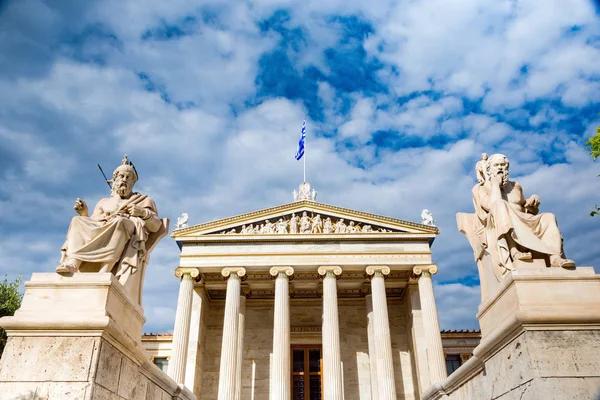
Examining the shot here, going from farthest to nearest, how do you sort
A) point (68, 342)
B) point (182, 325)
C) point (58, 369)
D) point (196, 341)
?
point (196, 341), point (182, 325), point (68, 342), point (58, 369)

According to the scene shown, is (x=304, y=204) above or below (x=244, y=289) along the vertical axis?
above

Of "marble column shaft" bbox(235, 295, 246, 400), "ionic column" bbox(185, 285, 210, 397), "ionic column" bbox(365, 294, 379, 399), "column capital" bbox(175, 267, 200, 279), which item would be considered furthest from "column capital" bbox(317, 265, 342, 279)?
"ionic column" bbox(185, 285, 210, 397)

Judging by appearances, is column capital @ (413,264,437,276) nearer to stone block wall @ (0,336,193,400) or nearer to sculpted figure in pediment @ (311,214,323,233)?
sculpted figure in pediment @ (311,214,323,233)

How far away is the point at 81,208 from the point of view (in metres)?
6.40

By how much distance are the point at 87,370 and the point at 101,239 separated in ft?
5.31

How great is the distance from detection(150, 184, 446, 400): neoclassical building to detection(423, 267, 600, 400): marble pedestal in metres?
20.7

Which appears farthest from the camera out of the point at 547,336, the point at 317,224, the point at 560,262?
the point at 317,224

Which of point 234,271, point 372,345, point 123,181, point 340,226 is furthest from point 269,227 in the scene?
point 123,181

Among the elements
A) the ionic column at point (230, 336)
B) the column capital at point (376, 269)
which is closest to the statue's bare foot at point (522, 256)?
the ionic column at point (230, 336)

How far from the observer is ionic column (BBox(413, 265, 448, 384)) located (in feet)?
82.1

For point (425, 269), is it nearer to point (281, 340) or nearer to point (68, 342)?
point (281, 340)

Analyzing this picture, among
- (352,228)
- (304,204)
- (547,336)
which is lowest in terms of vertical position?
(547,336)

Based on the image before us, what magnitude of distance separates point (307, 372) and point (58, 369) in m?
25.9

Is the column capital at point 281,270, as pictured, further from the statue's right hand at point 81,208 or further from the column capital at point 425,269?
the statue's right hand at point 81,208
